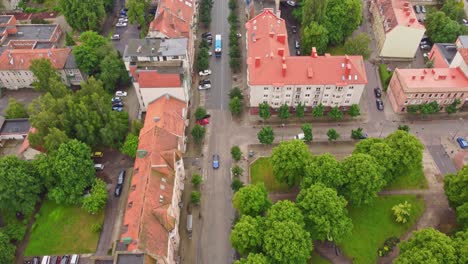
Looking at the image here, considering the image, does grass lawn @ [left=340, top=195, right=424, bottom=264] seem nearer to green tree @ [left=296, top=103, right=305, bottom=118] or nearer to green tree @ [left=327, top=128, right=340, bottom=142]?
green tree @ [left=327, top=128, right=340, bottom=142]

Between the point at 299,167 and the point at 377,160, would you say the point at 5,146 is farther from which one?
the point at 377,160

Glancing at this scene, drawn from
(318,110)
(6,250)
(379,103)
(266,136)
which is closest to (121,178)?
(6,250)

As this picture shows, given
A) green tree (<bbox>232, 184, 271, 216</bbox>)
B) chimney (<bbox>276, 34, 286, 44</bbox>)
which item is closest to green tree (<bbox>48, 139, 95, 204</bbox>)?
green tree (<bbox>232, 184, 271, 216</bbox>)

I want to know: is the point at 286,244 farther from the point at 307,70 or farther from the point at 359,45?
the point at 359,45

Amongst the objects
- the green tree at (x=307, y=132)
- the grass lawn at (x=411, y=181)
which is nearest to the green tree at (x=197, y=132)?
the green tree at (x=307, y=132)

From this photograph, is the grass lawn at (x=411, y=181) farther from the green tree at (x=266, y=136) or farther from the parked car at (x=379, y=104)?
the green tree at (x=266, y=136)
